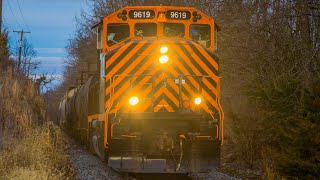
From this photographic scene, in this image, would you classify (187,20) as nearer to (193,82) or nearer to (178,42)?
(178,42)

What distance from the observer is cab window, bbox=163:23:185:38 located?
9836 millimetres

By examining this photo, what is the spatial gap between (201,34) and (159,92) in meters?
1.70

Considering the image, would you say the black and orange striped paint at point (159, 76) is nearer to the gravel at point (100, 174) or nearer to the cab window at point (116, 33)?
the cab window at point (116, 33)

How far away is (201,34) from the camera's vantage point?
9.95 meters

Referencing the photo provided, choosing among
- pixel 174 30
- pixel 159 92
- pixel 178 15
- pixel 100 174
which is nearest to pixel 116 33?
pixel 174 30

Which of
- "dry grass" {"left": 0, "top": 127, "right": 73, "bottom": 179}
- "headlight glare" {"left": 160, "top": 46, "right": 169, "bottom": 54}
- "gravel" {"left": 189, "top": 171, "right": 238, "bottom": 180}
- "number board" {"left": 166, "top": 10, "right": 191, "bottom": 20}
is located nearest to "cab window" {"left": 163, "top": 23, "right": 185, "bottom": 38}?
"number board" {"left": 166, "top": 10, "right": 191, "bottom": 20}

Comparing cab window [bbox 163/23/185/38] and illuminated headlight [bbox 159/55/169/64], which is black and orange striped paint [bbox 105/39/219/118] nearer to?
illuminated headlight [bbox 159/55/169/64]

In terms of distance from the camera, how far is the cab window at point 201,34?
9891 millimetres

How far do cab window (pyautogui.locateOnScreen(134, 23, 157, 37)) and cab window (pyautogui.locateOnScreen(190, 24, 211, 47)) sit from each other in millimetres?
807

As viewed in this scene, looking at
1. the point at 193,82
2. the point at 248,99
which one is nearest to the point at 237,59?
the point at 248,99

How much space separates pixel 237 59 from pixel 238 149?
3.54 meters

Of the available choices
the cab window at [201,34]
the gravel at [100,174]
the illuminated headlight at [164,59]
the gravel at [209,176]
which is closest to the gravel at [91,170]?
the gravel at [100,174]

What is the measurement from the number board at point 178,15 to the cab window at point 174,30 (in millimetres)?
190

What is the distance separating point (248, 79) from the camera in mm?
14273
